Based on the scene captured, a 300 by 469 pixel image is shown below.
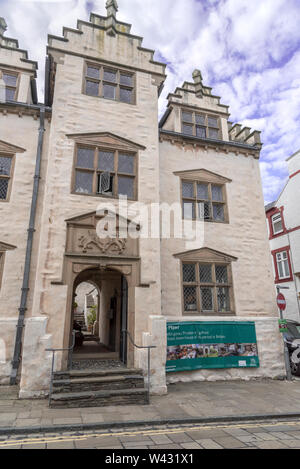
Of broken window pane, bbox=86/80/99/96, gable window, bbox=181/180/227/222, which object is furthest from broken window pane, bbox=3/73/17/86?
gable window, bbox=181/180/227/222

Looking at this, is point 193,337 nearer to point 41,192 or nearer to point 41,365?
point 41,365

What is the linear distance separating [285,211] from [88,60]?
1681cm

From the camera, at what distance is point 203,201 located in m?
12.0

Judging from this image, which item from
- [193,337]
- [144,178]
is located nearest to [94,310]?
[193,337]

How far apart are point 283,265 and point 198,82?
46.4 feet

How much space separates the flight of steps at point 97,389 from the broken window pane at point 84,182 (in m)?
5.53

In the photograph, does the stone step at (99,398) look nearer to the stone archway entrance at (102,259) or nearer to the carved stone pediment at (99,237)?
the stone archway entrance at (102,259)

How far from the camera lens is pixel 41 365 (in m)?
7.39

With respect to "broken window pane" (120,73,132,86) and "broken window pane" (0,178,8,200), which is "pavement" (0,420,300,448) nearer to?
"broken window pane" (0,178,8,200)

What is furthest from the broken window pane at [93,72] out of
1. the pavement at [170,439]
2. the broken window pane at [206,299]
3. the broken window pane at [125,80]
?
the pavement at [170,439]

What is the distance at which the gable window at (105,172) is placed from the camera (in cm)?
964

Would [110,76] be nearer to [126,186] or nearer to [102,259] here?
[126,186]

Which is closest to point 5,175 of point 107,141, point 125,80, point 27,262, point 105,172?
point 27,262

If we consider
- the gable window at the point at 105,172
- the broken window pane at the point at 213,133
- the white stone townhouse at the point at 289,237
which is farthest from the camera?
the white stone townhouse at the point at 289,237
